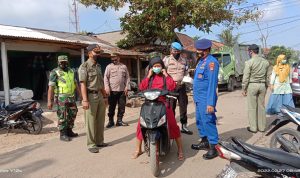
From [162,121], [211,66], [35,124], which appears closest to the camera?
[162,121]

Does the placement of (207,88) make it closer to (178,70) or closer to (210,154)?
(210,154)

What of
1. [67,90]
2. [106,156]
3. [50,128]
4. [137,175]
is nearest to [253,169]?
[137,175]

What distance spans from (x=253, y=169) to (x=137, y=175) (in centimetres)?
Answer: 207

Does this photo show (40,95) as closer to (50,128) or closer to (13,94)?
(13,94)

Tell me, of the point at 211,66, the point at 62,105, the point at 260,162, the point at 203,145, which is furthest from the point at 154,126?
the point at 62,105

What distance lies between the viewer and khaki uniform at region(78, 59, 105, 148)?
592cm

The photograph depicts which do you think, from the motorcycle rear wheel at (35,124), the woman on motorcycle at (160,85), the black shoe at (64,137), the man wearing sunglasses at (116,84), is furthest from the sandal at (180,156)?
the motorcycle rear wheel at (35,124)

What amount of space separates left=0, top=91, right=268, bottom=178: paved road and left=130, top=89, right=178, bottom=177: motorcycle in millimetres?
280

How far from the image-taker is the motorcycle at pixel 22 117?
8.05m

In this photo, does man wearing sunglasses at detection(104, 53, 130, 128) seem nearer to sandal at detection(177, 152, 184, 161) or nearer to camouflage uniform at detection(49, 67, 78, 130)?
camouflage uniform at detection(49, 67, 78, 130)

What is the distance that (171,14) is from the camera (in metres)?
17.2

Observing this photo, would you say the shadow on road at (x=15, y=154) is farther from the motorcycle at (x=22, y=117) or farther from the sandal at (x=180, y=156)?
the sandal at (x=180, y=156)

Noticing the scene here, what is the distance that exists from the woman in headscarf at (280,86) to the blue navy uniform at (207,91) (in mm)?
3509

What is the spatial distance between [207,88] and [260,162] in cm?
240
